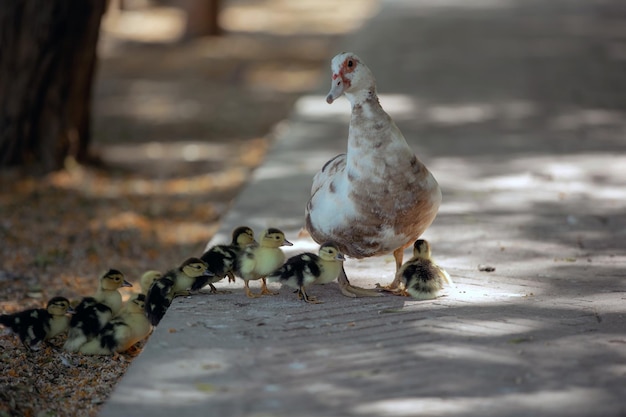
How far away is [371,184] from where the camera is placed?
16.9ft

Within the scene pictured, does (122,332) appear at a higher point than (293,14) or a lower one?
lower

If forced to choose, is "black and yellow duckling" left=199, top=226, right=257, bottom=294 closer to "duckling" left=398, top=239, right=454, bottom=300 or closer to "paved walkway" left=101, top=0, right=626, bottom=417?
"paved walkway" left=101, top=0, right=626, bottom=417

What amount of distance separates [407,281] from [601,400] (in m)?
1.57

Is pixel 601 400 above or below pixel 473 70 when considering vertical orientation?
below

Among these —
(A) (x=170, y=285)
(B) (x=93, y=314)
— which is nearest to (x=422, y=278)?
(A) (x=170, y=285)

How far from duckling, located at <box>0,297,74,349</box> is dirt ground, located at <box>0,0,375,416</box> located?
0.12m

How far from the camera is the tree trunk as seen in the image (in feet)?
30.1

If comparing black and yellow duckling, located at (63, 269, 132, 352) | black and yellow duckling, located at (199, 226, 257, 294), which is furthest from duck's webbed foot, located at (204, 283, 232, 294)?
black and yellow duckling, located at (63, 269, 132, 352)

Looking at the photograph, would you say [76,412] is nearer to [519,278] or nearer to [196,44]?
[519,278]

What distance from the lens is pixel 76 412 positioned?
4590mm

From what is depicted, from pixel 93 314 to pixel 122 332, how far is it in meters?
0.21

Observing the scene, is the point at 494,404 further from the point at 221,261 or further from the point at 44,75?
the point at 44,75

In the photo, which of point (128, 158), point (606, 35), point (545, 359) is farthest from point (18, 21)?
point (606, 35)

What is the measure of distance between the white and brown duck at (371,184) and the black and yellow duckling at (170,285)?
2.43 ft
